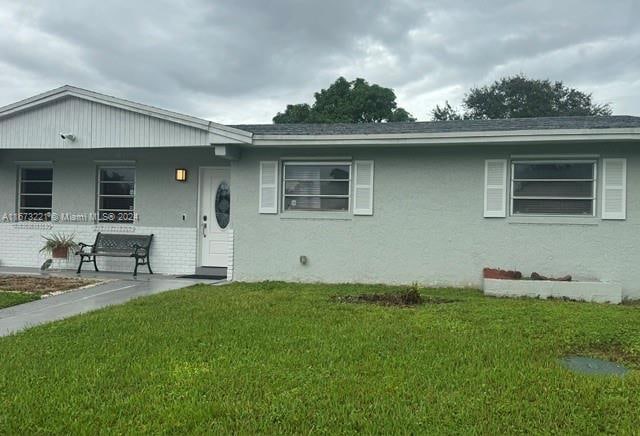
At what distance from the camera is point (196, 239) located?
11.4 m

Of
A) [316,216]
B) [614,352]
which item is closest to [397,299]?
[316,216]

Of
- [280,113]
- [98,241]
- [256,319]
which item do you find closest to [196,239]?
[98,241]

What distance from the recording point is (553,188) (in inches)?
370

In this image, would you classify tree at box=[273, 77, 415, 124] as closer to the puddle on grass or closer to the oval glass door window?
the oval glass door window

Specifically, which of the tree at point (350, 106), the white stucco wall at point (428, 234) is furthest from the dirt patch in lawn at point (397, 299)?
the tree at point (350, 106)

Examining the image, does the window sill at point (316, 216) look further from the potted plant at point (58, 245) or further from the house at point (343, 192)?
the potted plant at point (58, 245)

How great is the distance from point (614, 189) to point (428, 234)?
305cm

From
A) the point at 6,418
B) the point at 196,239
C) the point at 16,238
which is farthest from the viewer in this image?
the point at 16,238

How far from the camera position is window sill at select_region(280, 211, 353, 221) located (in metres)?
10.1

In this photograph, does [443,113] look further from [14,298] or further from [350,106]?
[14,298]

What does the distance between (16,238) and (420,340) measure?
1025 centimetres

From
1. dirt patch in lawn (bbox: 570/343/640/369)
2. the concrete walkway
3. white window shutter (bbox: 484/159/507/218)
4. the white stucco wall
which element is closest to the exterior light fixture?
the concrete walkway

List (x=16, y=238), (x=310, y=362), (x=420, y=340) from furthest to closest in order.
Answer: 1. (x=16, y=238)
2. (x=420, y=340)
3. (x=310, y=362)

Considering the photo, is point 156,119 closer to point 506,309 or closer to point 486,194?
point 486,194
